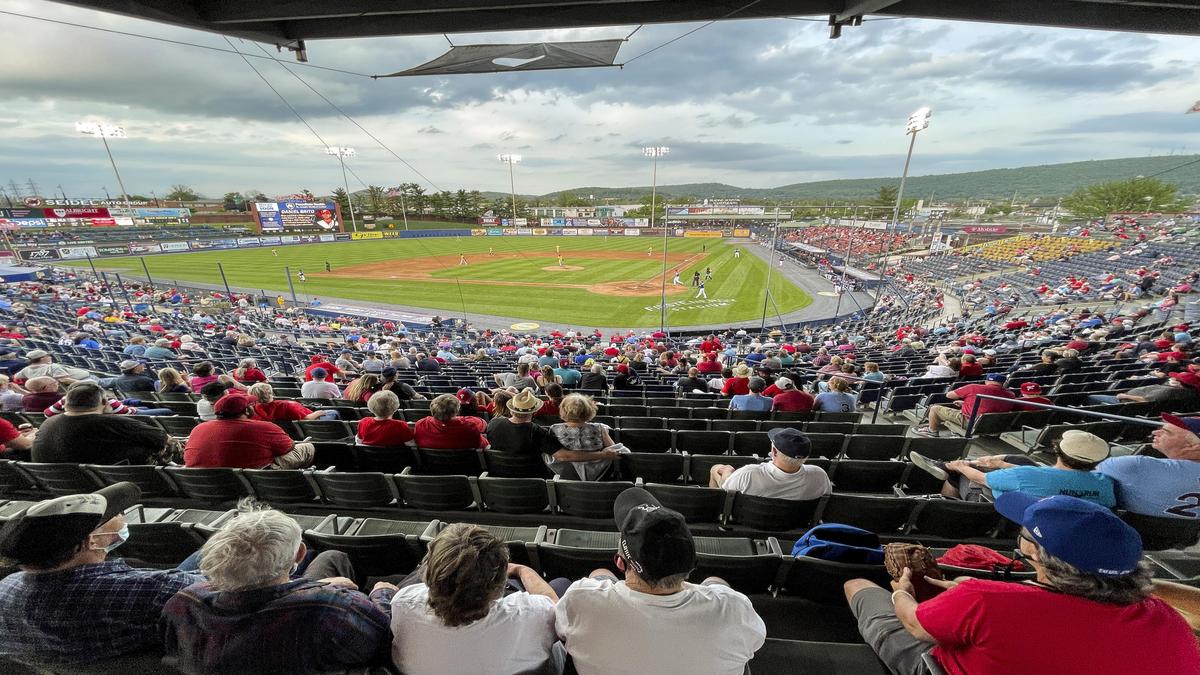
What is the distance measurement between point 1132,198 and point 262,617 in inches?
4331

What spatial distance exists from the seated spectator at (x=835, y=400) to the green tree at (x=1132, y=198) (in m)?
99.2

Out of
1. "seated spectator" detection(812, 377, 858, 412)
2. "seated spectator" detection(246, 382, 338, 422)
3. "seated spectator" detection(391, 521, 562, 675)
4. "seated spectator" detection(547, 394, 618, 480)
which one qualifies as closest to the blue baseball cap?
"seated spectator" detection(391, 521, 562, 675)

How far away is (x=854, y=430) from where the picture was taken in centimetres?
608

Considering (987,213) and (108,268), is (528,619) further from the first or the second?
(987,213)

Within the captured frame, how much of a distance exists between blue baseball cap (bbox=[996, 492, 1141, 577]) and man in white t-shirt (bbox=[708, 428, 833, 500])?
5.63 feet

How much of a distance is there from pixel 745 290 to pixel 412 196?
286 feet

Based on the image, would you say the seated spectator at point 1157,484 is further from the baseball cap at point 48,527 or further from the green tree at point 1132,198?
the green tree at point 1132,198

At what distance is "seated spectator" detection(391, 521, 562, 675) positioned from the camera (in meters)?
1.77

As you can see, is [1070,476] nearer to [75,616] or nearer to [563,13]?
[563,13]

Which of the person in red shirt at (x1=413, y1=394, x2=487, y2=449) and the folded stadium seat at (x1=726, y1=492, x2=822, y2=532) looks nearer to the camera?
the folded stadium seat at (x1=726, y1=492, x2=822, y2=532)

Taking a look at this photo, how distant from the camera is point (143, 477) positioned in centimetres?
411

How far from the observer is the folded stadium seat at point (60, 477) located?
3.88m

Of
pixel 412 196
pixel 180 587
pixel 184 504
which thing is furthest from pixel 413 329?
pixel 412 196

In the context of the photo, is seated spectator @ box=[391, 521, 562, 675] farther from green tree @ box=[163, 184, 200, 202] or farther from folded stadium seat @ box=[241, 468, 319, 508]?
green tree @ box=[163, 184, 200, 202]
